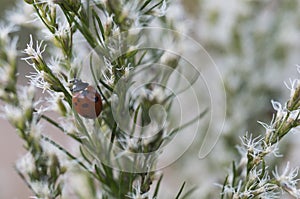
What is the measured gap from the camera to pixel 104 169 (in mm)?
462

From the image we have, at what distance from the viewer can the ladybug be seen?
0.41m

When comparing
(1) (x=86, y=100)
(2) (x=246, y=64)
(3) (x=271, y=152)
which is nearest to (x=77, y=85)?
(1) (x=86, y=100)

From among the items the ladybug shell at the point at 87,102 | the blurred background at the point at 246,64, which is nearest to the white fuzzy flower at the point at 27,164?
the ladybug shell at the point at 87,102

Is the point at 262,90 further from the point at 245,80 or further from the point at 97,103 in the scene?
the point at 97,103

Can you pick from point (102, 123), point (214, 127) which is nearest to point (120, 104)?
point (102, 123)

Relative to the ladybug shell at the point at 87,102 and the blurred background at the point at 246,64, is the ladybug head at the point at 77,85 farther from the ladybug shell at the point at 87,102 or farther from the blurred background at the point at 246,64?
the blurred background at the point at 246,64

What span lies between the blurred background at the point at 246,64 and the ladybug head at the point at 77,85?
1.15 feet

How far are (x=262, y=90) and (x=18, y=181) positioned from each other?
0.98 meters

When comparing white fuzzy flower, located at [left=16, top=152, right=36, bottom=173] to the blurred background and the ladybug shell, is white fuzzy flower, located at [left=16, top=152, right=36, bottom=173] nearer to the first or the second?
the ladybug shell

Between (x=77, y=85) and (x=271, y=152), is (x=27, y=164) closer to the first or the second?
(x=77, y=85)

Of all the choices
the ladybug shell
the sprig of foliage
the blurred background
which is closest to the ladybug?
the ladybug shell

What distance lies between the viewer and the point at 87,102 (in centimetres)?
41

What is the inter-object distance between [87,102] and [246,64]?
0.42 m

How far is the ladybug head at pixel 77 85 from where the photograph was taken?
0.43 metres
